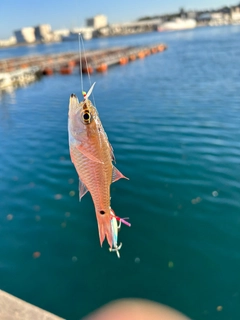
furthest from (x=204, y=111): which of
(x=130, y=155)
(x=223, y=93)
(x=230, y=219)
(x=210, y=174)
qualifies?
(x=230, y=219)

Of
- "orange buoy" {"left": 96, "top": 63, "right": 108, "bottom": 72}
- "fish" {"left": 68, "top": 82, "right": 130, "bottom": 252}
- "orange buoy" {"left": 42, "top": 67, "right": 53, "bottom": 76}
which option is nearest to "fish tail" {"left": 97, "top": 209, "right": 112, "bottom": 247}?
"fish" {"left": 68, "top": 82, "right": 130, "bottom": 252}

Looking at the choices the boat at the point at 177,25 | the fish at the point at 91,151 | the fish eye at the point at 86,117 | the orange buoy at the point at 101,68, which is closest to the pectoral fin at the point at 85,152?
the fish at the point at 91,151

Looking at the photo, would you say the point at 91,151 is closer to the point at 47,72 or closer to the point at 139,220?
the point at 139,220

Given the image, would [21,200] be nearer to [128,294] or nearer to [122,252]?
[122,252]

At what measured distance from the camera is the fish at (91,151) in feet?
8.40

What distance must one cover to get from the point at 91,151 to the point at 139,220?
5379 millimetres

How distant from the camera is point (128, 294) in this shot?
5.82 metres

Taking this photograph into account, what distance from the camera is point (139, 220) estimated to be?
7.79m

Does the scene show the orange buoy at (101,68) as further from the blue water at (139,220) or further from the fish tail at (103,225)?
the fish tail at (103,225)

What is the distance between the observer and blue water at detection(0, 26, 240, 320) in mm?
5895

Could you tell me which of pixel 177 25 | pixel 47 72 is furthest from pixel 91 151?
pixel 177 25

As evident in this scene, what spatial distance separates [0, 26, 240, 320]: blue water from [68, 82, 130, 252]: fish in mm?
3400

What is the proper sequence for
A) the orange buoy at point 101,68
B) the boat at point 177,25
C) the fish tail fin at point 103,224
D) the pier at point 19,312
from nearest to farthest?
1. the fish tail fin at point 103,224
2. the pier at point 19,312
3. the orange buoy at point 101,68
4. the boat at point 177,25

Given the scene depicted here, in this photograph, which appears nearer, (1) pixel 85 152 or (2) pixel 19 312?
(1) pixel 85 152
